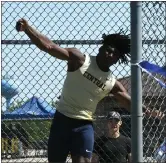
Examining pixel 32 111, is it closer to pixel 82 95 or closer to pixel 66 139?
pixel 66 139

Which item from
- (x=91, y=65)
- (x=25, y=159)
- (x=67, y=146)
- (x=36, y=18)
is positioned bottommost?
(x=25, y=159)

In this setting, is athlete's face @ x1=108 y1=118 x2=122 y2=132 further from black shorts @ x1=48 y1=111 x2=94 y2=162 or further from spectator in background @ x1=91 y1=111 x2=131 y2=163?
black shorts @ x1=48 y1=111 x2=94 y2=162

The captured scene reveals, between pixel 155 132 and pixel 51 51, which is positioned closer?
pixel 51 51

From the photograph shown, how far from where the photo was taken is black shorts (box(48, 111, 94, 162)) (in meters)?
4.82

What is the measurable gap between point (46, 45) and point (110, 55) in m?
0.67

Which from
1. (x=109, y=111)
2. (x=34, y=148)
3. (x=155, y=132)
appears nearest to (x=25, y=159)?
(x=34, y=148)

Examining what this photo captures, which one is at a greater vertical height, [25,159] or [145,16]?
[145,16]

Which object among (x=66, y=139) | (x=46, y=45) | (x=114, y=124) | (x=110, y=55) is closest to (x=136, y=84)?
(x=46, y=45)

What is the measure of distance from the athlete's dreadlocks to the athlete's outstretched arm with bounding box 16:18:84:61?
301mm

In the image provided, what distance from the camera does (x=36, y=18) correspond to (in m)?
5.29

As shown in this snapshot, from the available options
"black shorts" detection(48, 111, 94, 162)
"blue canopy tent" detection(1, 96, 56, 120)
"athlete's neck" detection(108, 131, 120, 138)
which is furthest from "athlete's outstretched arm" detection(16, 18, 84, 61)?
"athlete's neck" detection(108, 131, 120, 138)

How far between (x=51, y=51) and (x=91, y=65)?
50 cm

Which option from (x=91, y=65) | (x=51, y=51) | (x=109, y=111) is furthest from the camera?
(x=109, y=111)

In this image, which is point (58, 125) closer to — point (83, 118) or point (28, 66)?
point (83, 118)
